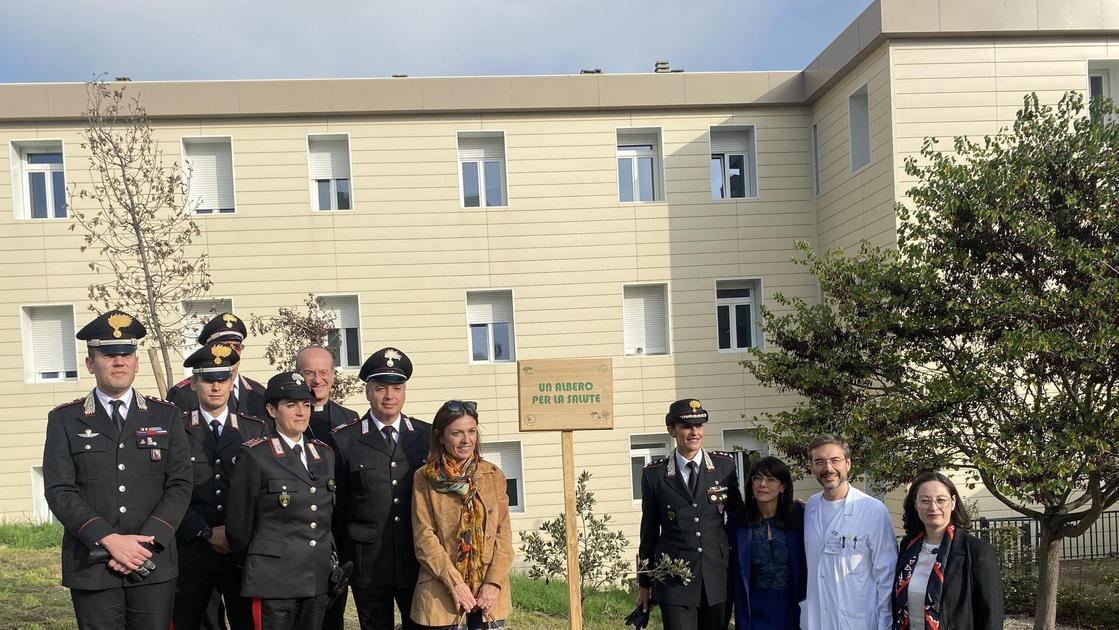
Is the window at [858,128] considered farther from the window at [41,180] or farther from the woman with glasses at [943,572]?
the window at [41,180]

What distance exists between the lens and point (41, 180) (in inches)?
635

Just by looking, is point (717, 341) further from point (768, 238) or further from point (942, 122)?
point (942, 122)

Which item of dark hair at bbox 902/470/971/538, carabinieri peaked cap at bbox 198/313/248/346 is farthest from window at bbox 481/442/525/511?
dark hair at bbox 902/470/971/538

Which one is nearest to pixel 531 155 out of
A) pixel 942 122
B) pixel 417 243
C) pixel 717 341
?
pixel 417 243

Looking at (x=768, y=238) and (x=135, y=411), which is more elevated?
(x=768, y=238)

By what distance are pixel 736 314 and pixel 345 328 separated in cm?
695

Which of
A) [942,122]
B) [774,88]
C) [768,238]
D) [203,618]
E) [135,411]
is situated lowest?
[203,618]

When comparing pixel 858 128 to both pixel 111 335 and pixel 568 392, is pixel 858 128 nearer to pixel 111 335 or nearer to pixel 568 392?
pixel 568 392

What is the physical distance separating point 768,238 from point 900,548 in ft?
41.6

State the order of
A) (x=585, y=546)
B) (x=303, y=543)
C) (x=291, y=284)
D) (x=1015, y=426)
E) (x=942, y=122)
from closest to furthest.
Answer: (x=303, y=543) → (x=585, y=546) → (x=1015, y=426) → (x=942, y=122) → (x=291, y=284)

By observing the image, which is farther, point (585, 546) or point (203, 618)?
point (585, 546)

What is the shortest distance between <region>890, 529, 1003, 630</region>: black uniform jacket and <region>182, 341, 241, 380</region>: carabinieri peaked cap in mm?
3936

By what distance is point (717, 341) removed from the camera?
1669 cm

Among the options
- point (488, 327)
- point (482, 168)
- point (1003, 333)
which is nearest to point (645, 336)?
point (488, 327)
